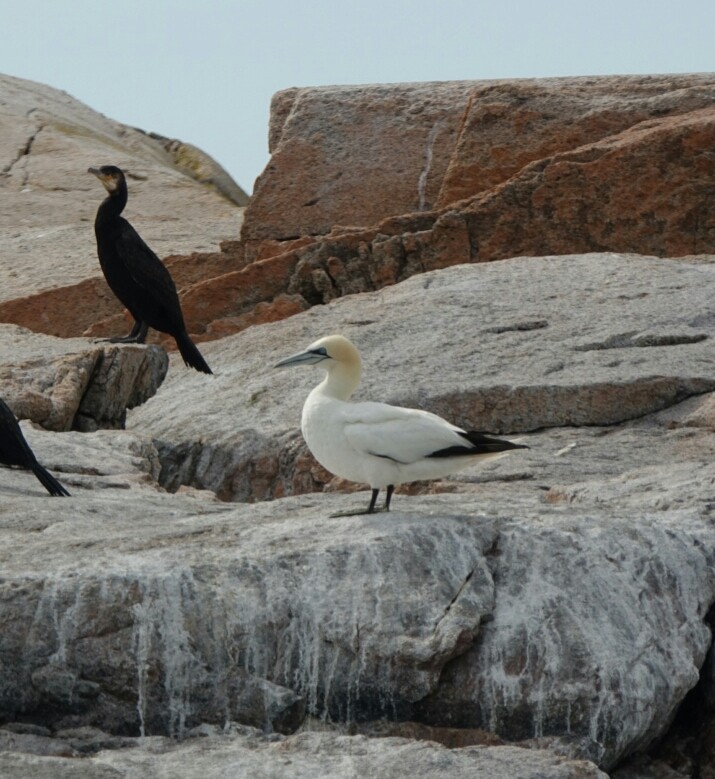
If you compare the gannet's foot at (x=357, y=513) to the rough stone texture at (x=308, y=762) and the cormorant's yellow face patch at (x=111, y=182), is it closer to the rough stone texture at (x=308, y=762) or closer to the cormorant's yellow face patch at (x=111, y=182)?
the rough stone texture at (x=308, y=762)

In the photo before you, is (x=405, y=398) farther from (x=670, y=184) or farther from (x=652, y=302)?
(x=670, y=184)

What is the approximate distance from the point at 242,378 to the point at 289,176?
590 centimetres

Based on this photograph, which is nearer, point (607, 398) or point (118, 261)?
point (607, 398)

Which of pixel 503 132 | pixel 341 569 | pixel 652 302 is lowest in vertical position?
pixel 341 569

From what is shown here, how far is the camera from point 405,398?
1149 cm

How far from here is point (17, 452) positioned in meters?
9.77

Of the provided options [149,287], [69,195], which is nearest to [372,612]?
[149,287]

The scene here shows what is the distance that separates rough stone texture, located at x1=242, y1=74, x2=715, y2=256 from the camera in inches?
677

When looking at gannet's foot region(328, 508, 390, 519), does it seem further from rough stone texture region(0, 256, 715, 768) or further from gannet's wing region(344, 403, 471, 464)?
gannet's wing region(344, 403, 471, 464)

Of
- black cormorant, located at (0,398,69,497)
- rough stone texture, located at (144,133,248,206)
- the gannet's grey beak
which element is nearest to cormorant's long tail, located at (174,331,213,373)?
black cormorant, located at (0,398,69,497)

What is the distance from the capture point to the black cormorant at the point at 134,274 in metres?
14.1

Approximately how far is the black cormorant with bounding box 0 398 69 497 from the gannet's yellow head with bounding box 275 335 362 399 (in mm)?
1593

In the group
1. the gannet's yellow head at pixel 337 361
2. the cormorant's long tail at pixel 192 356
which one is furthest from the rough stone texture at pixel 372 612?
the cormorant's long tail at pixel 192 356

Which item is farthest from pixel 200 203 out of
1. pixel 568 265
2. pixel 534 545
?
pixel 534 545
